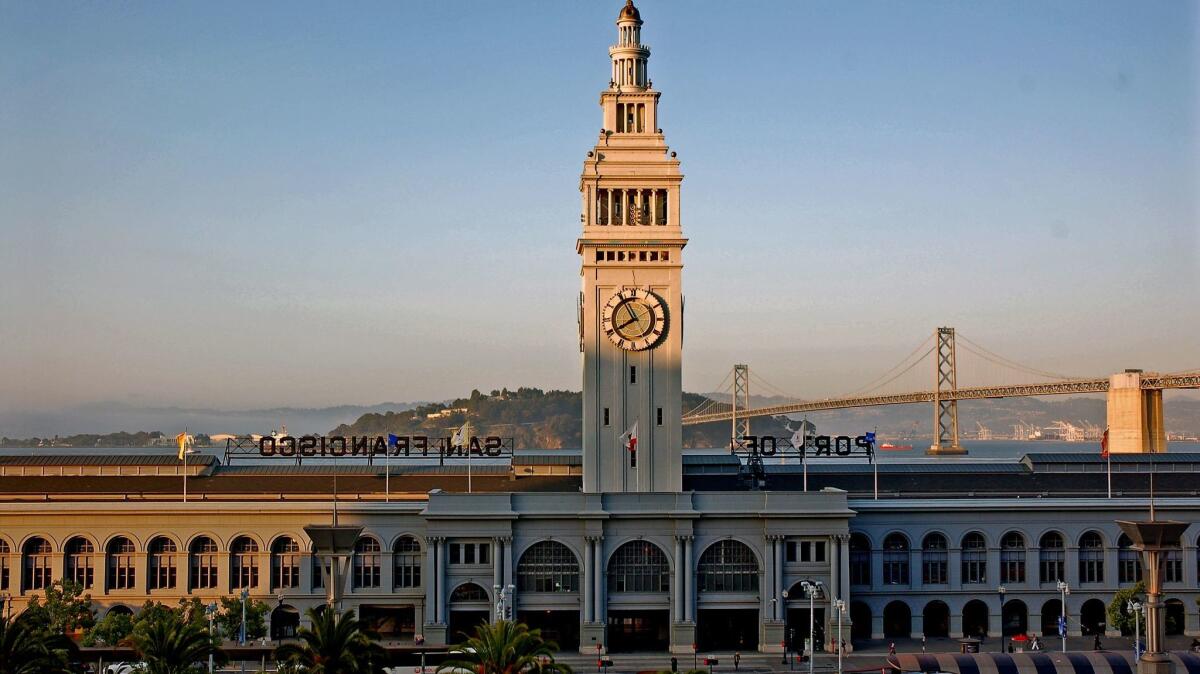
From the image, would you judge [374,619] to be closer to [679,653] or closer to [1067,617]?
[679,653]

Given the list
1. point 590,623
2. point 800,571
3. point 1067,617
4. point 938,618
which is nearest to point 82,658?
point 590,623

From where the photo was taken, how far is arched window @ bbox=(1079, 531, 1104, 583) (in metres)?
105

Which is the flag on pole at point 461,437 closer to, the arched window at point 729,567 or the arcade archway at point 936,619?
the arched window at point 729,567

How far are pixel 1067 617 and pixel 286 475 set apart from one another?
190ft

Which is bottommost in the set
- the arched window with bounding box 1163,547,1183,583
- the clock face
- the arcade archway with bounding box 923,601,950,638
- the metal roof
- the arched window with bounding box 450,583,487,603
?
the arcade archway with bounding box 923,601,950,638

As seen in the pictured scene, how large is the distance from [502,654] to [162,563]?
45.2 m

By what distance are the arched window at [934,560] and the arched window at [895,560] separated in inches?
46.5

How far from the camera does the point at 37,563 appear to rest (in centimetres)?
10194

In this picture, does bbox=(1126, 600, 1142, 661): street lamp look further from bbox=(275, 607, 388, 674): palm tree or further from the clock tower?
bbox=(275, 607, 388, 674): palm tree

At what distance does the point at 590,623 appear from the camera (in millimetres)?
96312

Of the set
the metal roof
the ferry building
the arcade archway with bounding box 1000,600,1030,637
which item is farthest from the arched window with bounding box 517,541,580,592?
the arcade archway with bounding box 1000,600,1030,637

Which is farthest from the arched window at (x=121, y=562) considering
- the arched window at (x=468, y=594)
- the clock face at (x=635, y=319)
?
the clock face at (x=635, y=319)

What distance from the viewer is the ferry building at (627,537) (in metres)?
97.6

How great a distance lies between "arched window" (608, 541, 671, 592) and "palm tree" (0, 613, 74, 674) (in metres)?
41.1
